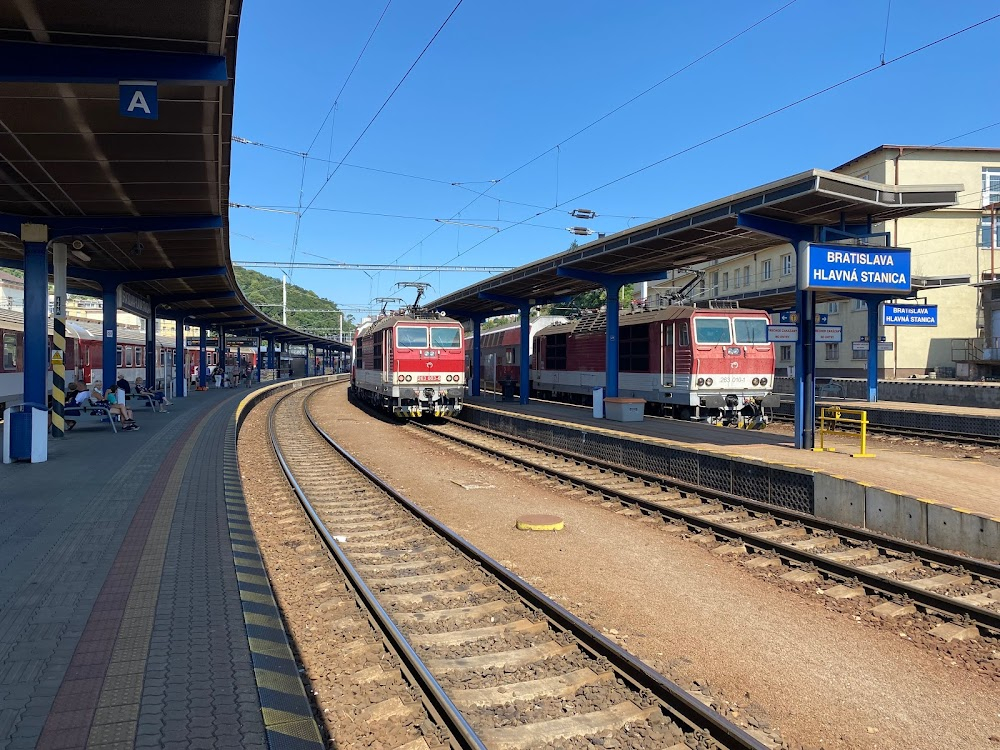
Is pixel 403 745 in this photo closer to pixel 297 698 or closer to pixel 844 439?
pixel 297 698

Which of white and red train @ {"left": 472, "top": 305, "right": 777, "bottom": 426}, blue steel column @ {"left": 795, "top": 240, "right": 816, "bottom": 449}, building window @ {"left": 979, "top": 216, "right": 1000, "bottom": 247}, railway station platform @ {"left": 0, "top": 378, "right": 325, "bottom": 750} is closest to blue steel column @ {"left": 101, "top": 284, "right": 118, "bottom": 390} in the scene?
railway station platform @ {"left": 0, "top": 378, "right": 325, "bottom": 750}

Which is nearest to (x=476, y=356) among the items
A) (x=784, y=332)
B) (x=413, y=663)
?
(x=784, y=332)

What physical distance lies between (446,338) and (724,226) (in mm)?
9895

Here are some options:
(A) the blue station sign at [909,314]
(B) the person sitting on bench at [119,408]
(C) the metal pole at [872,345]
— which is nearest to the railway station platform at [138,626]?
(B) the person sitting on bench at [119,408]

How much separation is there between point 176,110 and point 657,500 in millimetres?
8781

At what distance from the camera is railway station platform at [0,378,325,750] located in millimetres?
3314

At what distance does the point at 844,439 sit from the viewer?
1755 cm

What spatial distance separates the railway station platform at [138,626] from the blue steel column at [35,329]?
Result: 14.0 feet

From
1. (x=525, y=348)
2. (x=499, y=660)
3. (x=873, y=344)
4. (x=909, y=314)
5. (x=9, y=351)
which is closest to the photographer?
(x=499, y=660)

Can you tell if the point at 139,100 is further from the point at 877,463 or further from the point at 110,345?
the point at 110,345

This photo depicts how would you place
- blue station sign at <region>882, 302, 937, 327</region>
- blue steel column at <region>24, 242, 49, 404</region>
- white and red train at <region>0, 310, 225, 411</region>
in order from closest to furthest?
1. blue steel column at <region>24, 242, 49, 404</region>
2. white and red train at <region>0, 310, 225, 411</region>
3. blue station sign at <region>882, 302, 937, 327</region>

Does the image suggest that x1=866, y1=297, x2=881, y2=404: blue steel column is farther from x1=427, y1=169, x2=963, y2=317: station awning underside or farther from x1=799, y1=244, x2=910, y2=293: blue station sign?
x1=799, y1=244, x2=910, y2=293: blue station sign

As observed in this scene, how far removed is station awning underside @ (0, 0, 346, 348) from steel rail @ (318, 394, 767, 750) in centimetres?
624

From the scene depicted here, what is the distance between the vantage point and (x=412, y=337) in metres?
20.6
